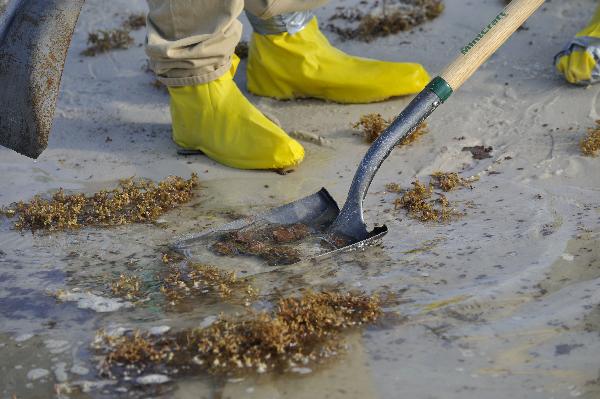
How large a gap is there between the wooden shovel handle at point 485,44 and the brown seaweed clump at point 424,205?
20.7 inches

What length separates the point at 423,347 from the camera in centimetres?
290

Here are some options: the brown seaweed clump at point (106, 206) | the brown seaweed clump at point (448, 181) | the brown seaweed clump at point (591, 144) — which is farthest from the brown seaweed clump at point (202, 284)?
the brown seaweed clump at point (591, 144)

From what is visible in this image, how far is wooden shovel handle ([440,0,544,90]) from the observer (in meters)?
3.73

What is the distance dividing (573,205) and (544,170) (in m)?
0.40

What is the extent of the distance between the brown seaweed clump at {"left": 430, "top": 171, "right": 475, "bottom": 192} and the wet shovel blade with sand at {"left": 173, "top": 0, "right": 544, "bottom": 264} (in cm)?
44

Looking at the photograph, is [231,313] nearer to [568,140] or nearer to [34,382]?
[34,382]

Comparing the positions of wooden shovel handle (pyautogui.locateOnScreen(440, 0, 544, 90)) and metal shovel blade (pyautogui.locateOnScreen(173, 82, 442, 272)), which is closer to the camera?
metal shovel blade (pyautogui.locateOnScreen(173, 82, 442, 272))

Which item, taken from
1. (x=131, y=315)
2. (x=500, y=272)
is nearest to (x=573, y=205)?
(x=500, y=272)

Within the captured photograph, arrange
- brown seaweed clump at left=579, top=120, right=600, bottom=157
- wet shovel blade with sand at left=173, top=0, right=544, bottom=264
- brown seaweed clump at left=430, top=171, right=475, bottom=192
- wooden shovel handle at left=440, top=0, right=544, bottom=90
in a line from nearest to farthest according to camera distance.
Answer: wet shovel blade with sand at left=173, top=0, right=544, bottom=264 → wooden shovel handle at left=440, top=0, right=544, bottom=90 → brown seaweed clump at left=430, top=171, right=475, bottom=192 → brown seaweed clump at left=579, top=120, right=600, bottom=157

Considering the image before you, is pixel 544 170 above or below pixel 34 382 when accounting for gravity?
above

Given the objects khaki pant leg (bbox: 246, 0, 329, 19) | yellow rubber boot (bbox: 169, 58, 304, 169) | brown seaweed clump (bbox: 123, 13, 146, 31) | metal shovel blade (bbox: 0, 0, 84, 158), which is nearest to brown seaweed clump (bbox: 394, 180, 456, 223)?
yellow rubber boot (bbox: 169, 58, 304, 169)

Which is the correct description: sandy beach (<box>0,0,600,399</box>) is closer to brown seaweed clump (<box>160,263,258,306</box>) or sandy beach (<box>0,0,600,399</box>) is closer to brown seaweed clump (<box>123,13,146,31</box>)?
brown seaweed clump (<box>160,263,258,306</box>)

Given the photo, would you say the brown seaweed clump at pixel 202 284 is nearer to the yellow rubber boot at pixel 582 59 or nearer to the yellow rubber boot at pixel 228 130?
the yellow rubber boot at pixel 228 130

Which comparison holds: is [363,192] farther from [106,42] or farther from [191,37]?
[106,42]
